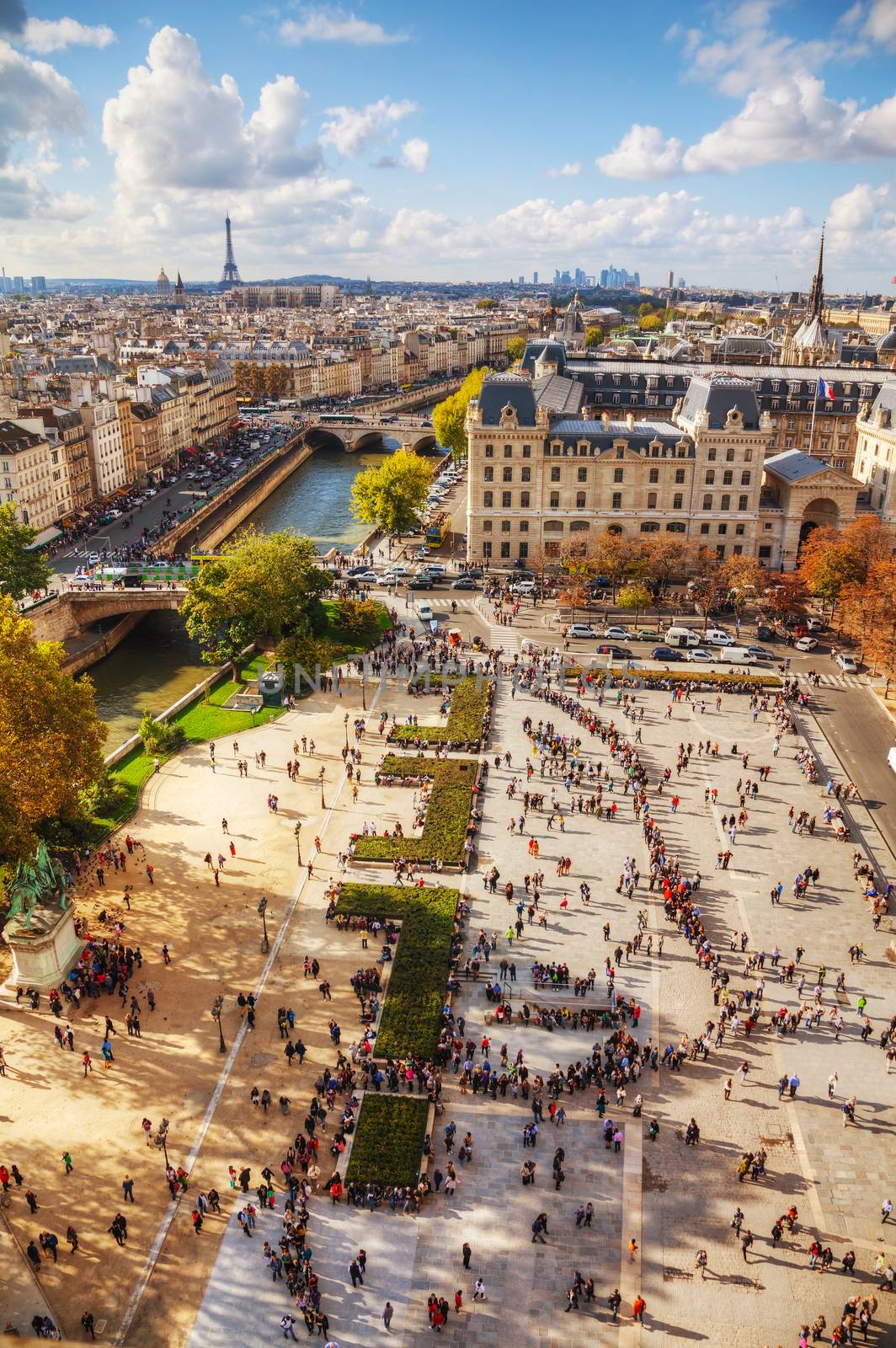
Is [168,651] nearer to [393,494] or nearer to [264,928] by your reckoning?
[393,494]

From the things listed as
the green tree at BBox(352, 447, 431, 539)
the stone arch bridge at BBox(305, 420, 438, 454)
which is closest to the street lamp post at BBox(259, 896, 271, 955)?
the green tree at BBox(352, 447, 431, 539)

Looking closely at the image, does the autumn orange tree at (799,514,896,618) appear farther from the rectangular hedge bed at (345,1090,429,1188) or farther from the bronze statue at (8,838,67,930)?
the bronze statue at (8,838,67,930)

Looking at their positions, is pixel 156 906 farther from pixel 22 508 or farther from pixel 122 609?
pixel 22 508

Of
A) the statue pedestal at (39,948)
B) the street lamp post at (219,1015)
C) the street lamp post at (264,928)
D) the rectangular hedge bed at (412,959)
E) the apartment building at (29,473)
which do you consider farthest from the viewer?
the apartment building at (29,473)

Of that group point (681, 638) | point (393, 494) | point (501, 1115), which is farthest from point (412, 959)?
Result: point (393, 494)

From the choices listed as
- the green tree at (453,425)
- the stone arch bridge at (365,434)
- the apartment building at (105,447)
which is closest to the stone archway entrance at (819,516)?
the green tree at (453,425)

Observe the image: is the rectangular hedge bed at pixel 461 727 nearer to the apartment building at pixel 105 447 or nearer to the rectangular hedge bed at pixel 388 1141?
the rectangular hedge bed at pixel 388 1141

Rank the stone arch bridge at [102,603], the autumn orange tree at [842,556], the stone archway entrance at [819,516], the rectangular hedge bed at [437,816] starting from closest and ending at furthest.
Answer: the rectangular hedge bed at [437,816] < the autumn orange tree at [842,556] < the stone arch bridge at [102,603] < the stone archway entrance at [819,516]

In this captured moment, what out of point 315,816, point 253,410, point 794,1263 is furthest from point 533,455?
point 253,410
